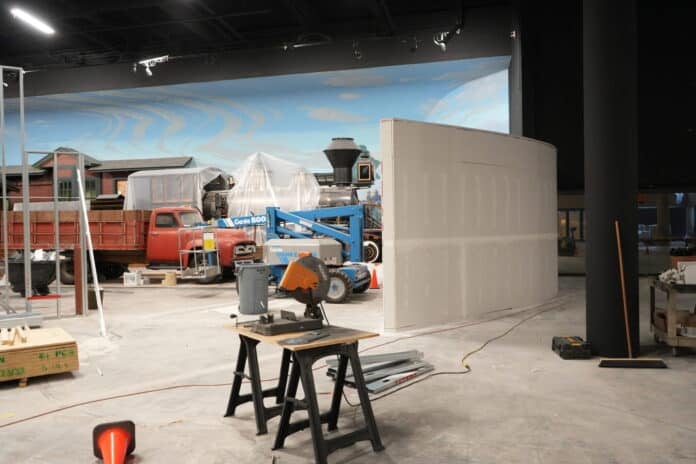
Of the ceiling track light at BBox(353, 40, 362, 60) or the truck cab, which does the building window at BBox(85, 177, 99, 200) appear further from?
the ceiling track light at BBox(353, 40, 362, 60)

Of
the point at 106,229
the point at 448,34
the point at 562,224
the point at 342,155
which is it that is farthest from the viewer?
the point at 342,155

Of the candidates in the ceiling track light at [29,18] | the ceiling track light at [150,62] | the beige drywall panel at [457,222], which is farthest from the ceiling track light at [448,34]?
the ceiling track light at [29,18]

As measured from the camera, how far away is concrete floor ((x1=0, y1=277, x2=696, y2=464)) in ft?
12.6

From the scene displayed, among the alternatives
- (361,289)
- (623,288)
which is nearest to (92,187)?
(361,289)

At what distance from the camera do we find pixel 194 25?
1923 cm

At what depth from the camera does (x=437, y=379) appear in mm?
5641

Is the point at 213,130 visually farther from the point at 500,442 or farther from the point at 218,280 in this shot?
the point at 500,442

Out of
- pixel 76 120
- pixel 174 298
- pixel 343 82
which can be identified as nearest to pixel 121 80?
pixel 76 120

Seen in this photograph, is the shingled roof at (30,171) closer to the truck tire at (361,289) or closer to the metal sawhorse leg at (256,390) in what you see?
the truck tire at (361,289)

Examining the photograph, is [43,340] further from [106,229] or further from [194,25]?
[194,25]

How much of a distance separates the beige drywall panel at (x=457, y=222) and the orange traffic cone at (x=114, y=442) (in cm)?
460

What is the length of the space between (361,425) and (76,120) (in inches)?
955

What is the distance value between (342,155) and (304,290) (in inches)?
546

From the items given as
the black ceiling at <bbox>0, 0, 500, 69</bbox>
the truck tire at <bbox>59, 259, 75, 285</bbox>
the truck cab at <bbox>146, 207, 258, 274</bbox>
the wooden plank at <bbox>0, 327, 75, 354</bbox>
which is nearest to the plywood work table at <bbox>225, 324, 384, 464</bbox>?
the wooden plank at <bbox>0, 327, 75, 354</bbox>
